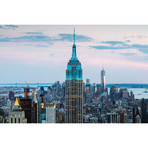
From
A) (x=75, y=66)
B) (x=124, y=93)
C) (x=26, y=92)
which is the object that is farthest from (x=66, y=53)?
(x=124, y=93)

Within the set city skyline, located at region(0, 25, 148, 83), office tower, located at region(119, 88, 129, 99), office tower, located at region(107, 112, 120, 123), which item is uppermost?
city skyline, located at region(0, 25, 148, 83)

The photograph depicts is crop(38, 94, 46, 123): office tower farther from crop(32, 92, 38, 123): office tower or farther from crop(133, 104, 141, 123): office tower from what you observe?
crop(133, 104, 141, 123): office tower

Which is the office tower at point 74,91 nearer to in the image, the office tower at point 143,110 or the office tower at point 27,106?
the office tower at point 27,106

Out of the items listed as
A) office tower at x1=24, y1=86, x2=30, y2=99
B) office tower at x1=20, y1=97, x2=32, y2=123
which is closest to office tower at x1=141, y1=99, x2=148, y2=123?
office tower at x1=20, y1=97, x2=32, y2=123

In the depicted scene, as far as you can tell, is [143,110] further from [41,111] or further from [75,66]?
[41,111]
